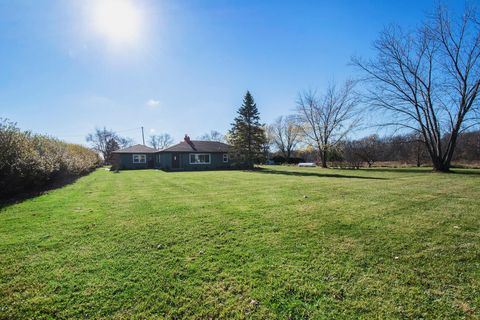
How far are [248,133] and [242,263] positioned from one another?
22.8 meters

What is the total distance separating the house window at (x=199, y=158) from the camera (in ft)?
88.1

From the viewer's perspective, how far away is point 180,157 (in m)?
26.3

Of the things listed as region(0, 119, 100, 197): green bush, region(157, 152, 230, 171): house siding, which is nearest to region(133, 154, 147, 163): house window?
region(157, 152, 230, 171): house siding

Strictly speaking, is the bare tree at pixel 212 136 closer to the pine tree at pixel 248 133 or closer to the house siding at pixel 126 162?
the house siding at pixel 126 162

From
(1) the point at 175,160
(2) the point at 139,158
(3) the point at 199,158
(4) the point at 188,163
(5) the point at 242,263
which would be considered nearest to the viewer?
(5) the point at 242,263

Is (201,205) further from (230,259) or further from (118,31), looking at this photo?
(118,31)

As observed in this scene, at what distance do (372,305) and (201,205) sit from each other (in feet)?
16.2

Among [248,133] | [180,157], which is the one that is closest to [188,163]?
[180,157]

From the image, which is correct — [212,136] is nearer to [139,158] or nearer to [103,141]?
[103,141]

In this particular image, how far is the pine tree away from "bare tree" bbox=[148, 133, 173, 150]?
50064 mm

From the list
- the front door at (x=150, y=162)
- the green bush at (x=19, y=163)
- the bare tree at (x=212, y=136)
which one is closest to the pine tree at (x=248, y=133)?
the front door at (x=150, y=162)

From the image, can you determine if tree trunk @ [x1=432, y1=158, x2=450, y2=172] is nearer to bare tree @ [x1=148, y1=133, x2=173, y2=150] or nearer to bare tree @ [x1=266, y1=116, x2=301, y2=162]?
bare tree @ [x1=266, y1=116, x2=301, y2=162]

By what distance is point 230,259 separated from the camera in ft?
10.8

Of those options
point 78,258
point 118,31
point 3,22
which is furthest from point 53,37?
point 78,258
